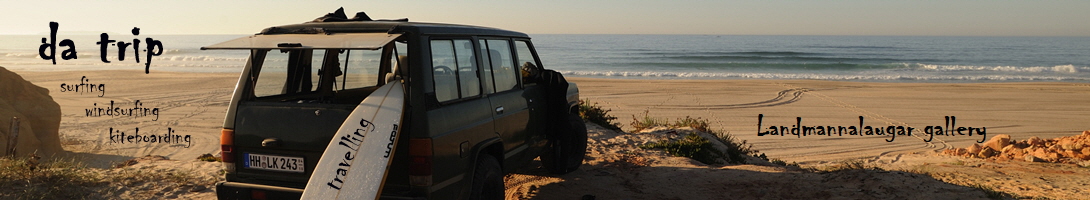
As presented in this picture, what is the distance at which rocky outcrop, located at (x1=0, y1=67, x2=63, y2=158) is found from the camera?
31.2ft

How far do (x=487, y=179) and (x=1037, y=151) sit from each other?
9000 mm

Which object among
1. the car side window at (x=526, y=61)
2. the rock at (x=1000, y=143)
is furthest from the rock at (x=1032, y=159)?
the car side window at (x=526, y=61)

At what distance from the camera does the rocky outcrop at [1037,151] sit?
31.0 feet

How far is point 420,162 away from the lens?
4.05 meters

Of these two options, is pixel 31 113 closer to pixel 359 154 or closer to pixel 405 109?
pixel 359 154

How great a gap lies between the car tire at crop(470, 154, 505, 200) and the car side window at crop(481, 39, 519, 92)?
0.61m

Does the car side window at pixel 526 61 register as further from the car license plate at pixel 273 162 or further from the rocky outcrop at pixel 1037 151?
the rocky outcrop at pixel 1037 151

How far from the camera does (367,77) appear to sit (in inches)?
231

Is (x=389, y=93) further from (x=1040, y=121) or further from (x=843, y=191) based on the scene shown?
(x=1040, y=121)

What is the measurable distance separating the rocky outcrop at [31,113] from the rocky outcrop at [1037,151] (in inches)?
519

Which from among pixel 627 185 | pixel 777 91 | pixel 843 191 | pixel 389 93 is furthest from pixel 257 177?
pixel 777 91

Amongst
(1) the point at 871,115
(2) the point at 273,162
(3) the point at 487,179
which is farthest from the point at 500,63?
(1) the point at 871,115

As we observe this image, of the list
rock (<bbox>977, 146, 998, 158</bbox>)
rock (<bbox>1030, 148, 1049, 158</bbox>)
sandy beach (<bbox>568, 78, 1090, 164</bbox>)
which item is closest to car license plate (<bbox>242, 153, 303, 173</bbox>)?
sandy beach (<bbox>568, 78, 1090, 164</bbox>)

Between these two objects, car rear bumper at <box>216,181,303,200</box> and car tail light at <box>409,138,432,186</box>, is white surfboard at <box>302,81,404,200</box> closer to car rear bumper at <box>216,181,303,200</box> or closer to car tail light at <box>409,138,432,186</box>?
car tail light at <box>409,138,432,186</box>
